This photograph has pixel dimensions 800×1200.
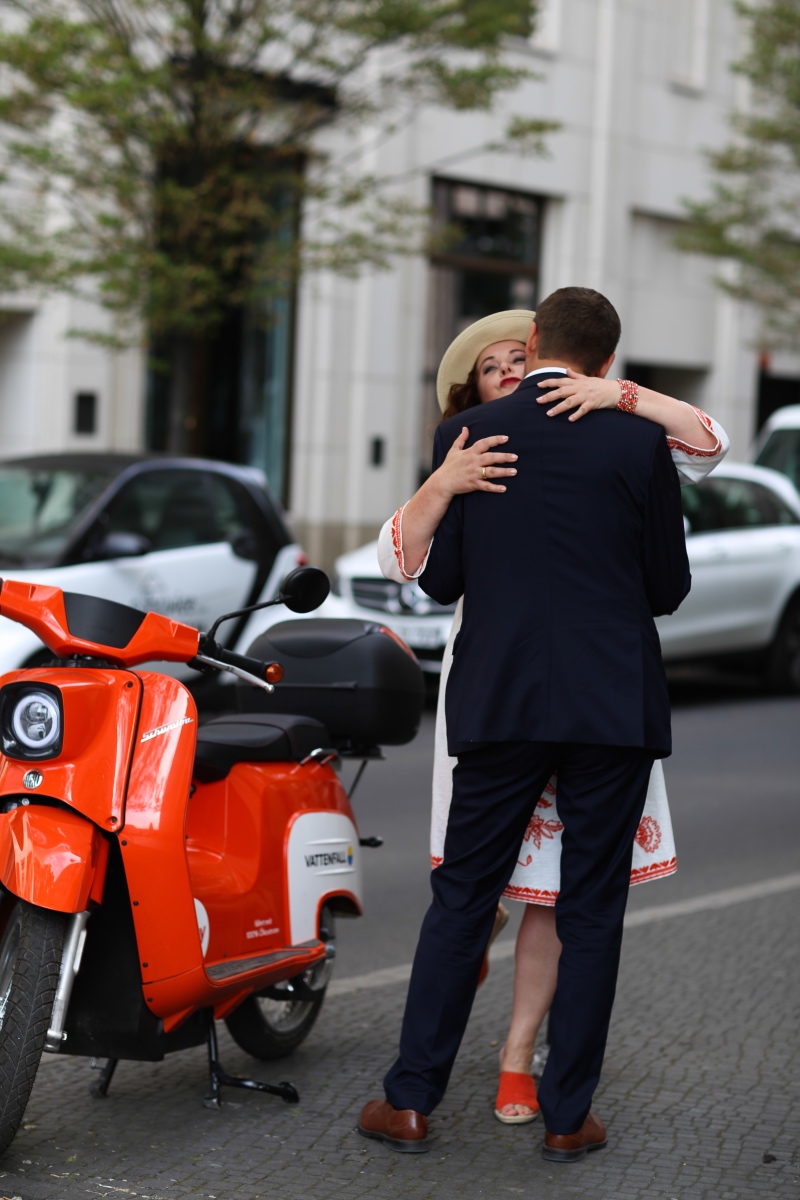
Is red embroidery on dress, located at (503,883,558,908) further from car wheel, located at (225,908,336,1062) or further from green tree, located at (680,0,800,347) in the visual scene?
green tree, located at (680,0,800,347)

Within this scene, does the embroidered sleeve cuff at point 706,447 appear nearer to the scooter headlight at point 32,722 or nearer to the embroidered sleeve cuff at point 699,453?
the embroidered sleeve cuff at point 699,453

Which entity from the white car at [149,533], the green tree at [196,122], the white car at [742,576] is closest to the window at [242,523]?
the white car at [149,533]

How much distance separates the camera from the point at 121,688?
12.5 feet

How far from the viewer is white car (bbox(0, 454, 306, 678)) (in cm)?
915

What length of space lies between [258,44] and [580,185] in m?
10.6

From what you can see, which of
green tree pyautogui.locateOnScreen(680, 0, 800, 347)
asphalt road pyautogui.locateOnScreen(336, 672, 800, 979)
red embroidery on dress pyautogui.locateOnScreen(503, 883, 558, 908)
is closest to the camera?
red embroidery on dress pyautogui.locateOnScreen(503, 883, 558, 908)

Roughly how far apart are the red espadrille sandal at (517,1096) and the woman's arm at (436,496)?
4.01 feet

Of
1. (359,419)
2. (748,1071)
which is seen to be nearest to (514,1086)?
(748,1071)

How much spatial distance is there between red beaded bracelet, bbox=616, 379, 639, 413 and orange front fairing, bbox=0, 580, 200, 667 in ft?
3.47

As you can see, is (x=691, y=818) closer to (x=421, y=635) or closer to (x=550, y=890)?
(x=421, y=635)

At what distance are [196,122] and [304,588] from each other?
9.50m

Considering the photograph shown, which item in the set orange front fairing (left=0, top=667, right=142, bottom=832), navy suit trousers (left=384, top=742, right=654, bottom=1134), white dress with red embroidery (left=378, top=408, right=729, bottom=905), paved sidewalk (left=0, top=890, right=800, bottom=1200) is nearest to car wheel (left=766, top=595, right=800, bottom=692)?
paved sidewalk (left=0, top=890, right=800, bottom=1200)

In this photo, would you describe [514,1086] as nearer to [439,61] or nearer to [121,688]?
[121,688]

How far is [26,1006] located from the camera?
141 inches
